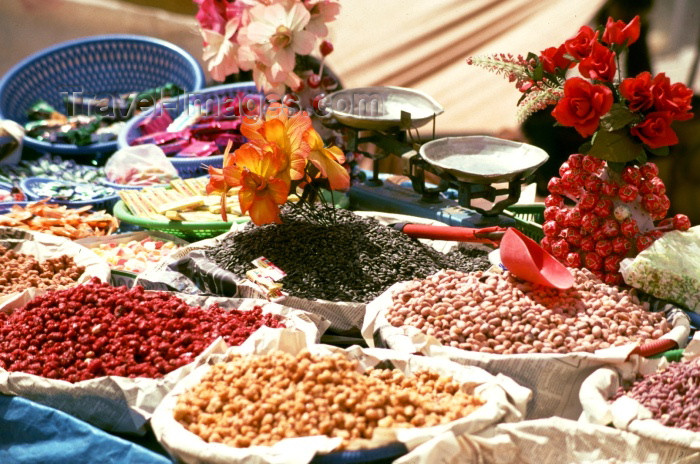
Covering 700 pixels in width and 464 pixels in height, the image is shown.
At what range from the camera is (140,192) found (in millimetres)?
2717

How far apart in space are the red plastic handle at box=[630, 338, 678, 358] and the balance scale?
74cm

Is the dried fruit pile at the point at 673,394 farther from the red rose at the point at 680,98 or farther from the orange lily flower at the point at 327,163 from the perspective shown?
the orange lily flower at the point at 327,163

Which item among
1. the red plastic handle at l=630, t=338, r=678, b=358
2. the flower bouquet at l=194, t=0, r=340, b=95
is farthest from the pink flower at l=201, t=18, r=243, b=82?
the red plastic handle at l=630, t=338, r=678, b=358

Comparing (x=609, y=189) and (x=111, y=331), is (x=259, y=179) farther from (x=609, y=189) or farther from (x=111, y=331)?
(x=609, y=189)

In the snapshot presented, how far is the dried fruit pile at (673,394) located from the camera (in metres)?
1.37

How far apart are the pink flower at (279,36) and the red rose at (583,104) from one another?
1.09 metres

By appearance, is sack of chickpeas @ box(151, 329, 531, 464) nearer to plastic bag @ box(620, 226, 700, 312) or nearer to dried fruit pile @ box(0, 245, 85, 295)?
plastic bag @ box(620, 226, 700, 312)

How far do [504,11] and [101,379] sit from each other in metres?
2.62

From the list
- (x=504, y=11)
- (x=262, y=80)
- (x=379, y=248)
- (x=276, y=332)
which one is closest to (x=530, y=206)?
(x=379, y=248)

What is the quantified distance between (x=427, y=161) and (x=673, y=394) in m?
1.12

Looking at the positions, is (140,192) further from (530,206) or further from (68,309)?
(530,206)

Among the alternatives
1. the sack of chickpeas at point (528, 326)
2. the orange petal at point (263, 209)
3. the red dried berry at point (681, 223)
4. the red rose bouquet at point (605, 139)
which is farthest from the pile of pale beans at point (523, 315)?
the orange petal at point (263, 209)

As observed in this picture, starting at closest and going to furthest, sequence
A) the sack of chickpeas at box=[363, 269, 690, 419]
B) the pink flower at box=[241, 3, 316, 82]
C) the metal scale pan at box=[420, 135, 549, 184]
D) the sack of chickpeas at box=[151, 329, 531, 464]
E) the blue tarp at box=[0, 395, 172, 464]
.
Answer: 1. the sack of chickpeas at box=[151, 329, 531, 464]
2. the blue tarp at box=[0, 395, 172, 464]
3. the sack of chickpeas at box=[363, 269, 690, 419]
4. the metal scale pan at box=[420, 135, 549, 184]
5. the pink flower at box=[241, 3, 316, 82]

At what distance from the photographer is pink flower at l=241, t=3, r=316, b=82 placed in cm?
257
